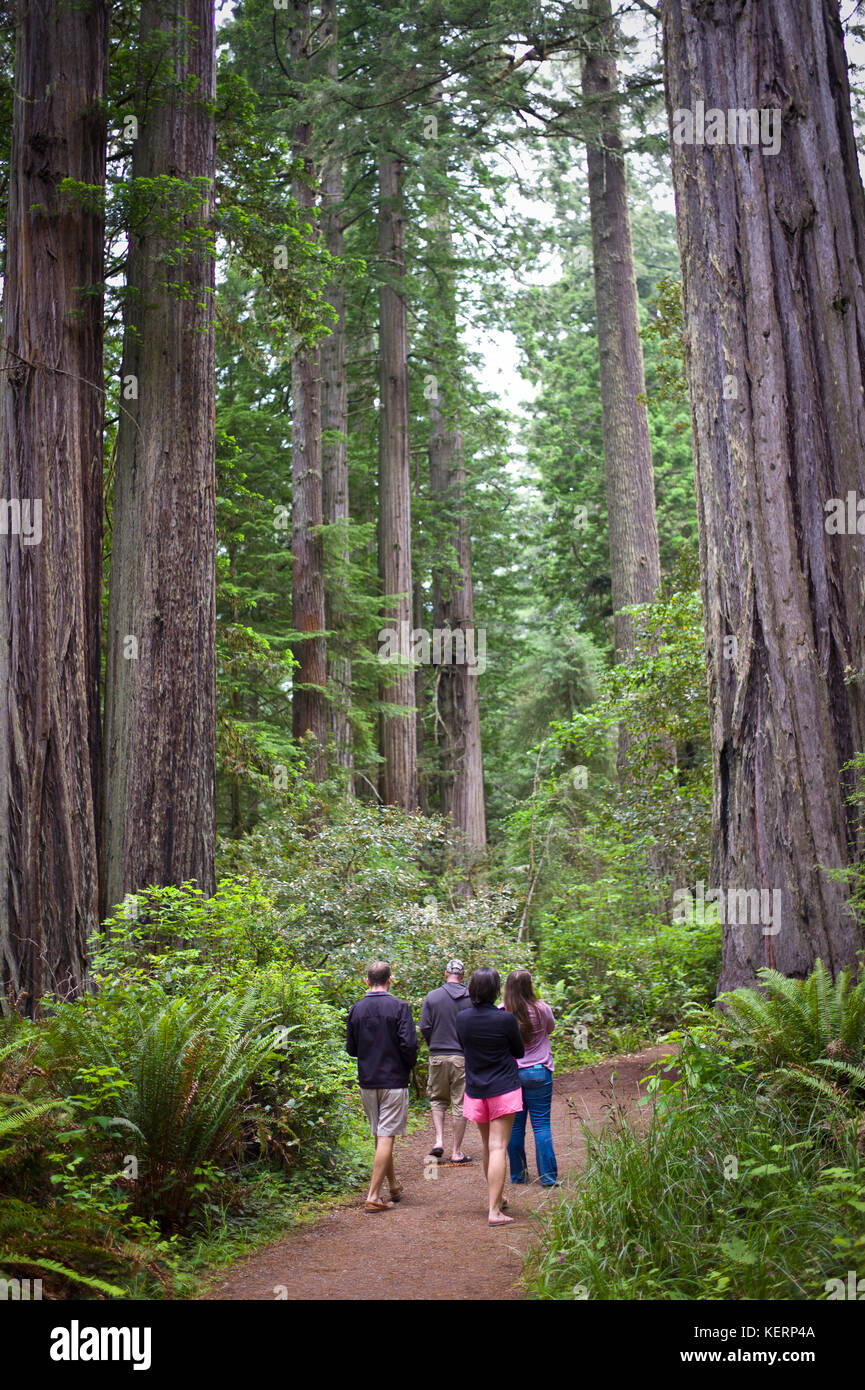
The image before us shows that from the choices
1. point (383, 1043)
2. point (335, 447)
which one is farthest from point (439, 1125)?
point (335, 447)

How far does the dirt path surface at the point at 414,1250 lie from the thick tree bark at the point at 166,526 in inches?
127

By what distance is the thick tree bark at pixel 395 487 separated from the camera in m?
21.5

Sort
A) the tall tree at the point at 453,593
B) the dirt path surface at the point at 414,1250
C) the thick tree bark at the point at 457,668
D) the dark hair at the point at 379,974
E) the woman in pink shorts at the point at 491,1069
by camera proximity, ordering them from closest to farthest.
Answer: the dirt path surface at the point at 414,1250
the woman in pink shorts at the point at 491,1069
the dark hair at the point at 379,974
the tall tree at the point at 453,593
the thick tree bark at the point at 457,668

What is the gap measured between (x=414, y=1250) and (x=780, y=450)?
5442mm

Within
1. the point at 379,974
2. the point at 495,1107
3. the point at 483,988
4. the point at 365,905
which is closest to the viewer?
the point at 495,1107

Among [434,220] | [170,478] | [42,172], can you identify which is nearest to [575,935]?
[170,478]

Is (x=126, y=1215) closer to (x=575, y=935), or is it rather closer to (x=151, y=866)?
(x=151, y=866)

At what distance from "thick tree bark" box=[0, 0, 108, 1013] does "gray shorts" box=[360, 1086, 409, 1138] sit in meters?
2.57

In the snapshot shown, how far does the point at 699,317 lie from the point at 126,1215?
6.74 metres

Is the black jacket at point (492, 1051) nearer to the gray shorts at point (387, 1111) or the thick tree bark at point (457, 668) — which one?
the gray shorts at point (387, 1111)

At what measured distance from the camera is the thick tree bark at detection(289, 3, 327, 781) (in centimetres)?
1838

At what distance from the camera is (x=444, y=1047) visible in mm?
9289

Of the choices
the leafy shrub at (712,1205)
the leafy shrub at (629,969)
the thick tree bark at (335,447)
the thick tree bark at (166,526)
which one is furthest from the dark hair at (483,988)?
the thick tree bark at (335,447)

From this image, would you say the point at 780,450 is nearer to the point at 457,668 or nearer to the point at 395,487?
the point at 395,487
